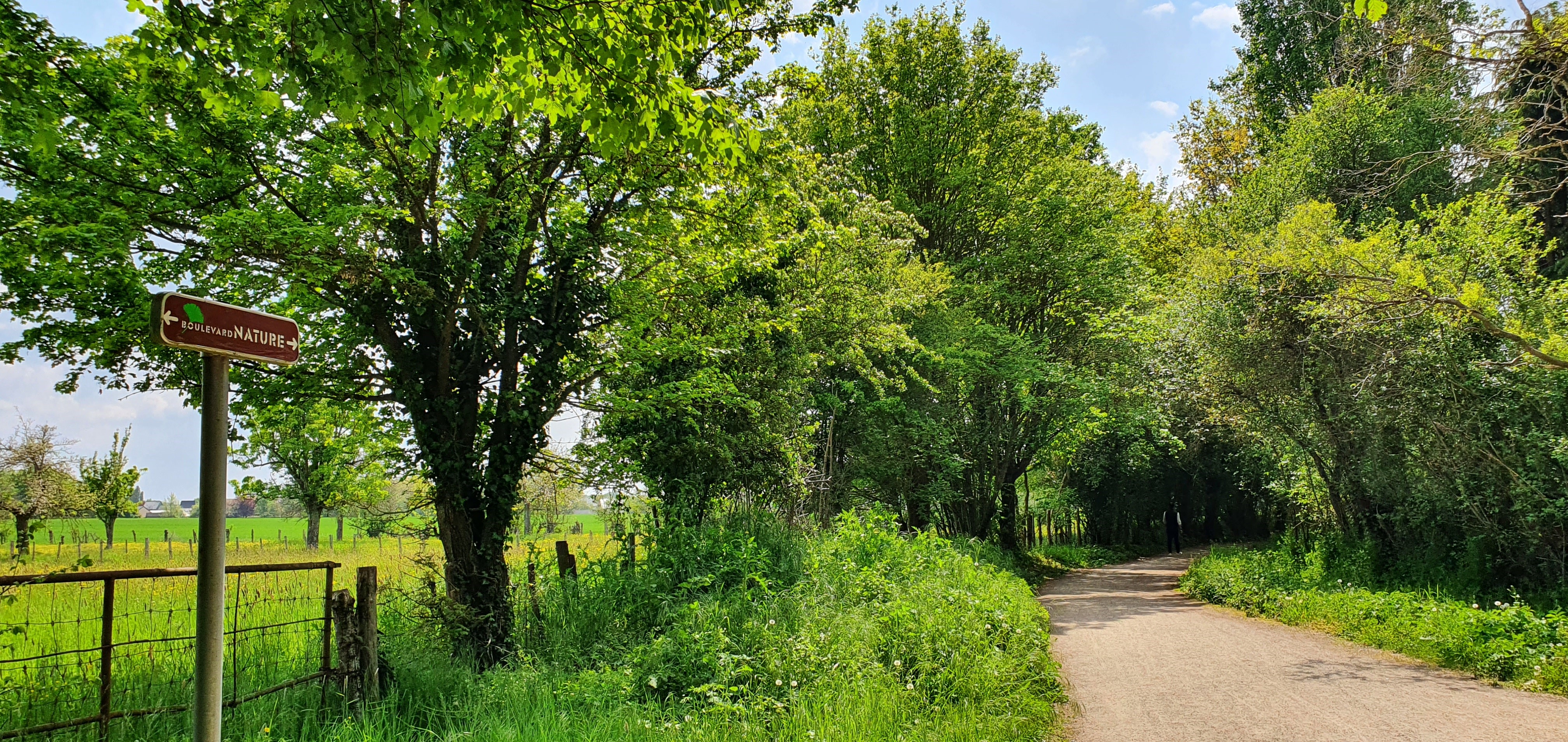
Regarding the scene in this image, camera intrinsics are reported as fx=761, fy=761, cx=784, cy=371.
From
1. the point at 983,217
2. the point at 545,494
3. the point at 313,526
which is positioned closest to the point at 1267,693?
the point at 545,494

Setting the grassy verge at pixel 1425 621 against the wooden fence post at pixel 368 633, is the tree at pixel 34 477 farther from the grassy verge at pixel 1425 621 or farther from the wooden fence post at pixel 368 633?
the grassy verge at pixel 1425 621

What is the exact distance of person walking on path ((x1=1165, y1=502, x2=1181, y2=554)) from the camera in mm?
30875

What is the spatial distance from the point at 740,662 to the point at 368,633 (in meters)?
2.90

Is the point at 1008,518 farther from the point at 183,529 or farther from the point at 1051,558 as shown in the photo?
the point at 183,529

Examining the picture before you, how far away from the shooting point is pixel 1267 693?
281 inches

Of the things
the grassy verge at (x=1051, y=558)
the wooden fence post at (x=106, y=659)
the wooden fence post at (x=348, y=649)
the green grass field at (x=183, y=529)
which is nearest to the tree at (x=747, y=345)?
the green grass field at (x=183, y=529)

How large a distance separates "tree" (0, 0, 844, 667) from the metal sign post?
5.61ft

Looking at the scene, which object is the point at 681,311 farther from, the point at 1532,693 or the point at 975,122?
the point at 975,122

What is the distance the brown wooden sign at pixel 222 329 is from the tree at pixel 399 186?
5.12ft

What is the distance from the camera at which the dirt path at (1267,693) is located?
5938 millimetres

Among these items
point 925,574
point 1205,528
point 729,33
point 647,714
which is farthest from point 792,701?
point 1205,528

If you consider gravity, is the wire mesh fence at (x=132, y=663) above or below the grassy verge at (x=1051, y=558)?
above

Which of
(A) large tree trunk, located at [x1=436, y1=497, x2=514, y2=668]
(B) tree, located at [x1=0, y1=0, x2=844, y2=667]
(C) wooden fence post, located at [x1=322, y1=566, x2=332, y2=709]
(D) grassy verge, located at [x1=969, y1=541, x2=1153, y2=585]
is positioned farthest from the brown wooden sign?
(D) grassy verge, located at [x1=969, y1=541, x2=1153, y2=585]

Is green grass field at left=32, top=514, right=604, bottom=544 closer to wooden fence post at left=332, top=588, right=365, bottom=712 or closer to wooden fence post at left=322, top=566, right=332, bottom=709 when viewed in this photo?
wooden fence post at left=322, top=566, right=332, bottom=709
